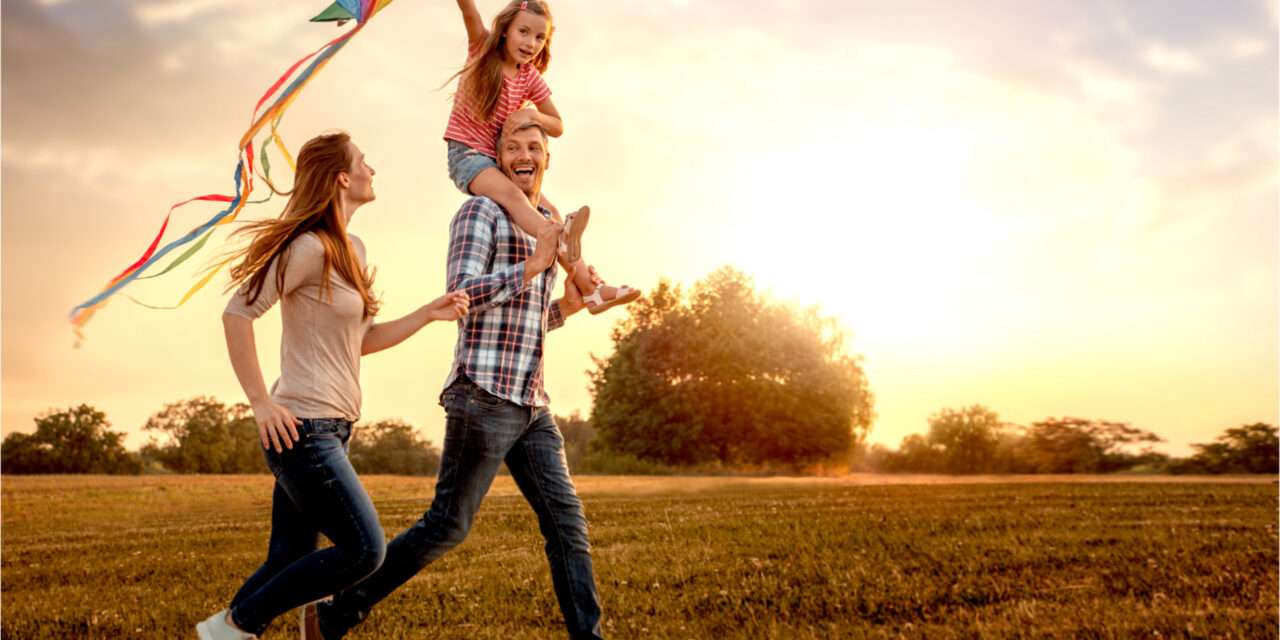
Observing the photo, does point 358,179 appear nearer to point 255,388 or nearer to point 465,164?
point 465,164

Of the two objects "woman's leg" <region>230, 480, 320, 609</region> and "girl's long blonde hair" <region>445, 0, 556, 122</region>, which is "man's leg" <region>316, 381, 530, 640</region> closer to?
"woman's leg" <region>230, 480, 320, 609</region>

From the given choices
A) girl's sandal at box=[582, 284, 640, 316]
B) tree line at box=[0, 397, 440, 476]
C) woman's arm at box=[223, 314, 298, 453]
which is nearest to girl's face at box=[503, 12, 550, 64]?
girl's sandal at box=[582, 284, 640, 316]

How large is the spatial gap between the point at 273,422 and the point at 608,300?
4.97 ft

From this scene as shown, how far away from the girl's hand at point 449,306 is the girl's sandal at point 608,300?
2.35 feet

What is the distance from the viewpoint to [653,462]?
33.5m

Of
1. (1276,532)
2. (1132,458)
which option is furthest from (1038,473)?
(1276,532)

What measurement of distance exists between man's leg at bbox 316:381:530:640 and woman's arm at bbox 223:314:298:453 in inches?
25.9

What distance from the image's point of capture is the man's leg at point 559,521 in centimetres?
443

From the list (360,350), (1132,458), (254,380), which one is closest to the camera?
(254,380)

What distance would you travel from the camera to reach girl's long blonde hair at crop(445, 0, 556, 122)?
471 cm

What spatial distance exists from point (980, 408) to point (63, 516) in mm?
24845

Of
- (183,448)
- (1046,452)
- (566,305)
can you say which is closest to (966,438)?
(1046,452)

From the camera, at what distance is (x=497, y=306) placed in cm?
431

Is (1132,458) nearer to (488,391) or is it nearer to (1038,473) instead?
(1038,473)
